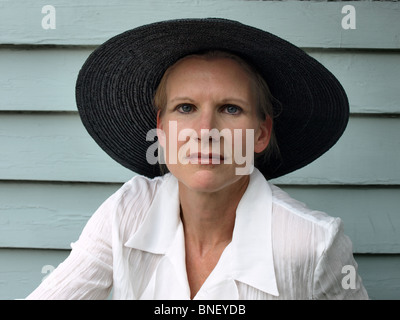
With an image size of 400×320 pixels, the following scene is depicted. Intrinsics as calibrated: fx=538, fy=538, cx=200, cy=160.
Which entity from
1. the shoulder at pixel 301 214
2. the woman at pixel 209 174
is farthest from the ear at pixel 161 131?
the shoulder at pixel 301 214

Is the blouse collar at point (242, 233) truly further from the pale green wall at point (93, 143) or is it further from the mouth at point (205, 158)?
the pale green wall at point (93, 143)

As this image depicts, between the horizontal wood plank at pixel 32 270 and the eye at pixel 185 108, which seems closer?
the eye at pixel 185 108

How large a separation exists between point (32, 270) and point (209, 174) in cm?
116

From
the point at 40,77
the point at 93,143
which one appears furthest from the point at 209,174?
the point at 40,77

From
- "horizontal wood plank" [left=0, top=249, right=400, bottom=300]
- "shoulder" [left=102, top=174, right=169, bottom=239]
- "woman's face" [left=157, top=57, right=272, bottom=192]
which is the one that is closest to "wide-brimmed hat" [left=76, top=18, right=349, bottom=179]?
"woman's face" [left=157, top=57, right=272, bottom=192]

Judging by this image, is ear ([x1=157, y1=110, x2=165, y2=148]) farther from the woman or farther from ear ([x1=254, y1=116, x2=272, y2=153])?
ear ([x1=254, y1=116, x2=272, y2=153])

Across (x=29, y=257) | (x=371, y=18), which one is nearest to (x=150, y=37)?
(x=371, y=18)

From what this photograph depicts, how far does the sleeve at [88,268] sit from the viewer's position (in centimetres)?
180

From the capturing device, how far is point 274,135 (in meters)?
2.08

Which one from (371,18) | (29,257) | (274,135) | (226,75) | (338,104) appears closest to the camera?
(226,75)

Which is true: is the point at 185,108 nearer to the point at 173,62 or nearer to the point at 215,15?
the point at 173,62

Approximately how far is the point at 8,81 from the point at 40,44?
21 cm

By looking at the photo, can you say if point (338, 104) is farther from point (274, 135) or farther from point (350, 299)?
point (350, 299)

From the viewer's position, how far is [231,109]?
1754 mm
